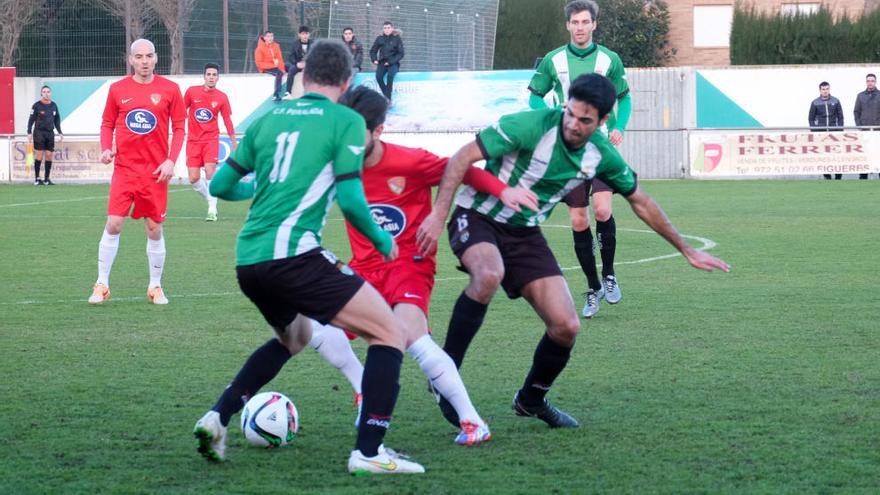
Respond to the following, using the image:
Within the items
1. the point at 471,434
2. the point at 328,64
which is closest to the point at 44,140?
the point at 471,434

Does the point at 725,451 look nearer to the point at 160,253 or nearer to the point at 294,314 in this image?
the point at 294,314

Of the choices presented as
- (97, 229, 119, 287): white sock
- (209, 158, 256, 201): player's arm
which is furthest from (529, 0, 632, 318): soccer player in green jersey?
A: (209, 158, 256, 201): player's arm

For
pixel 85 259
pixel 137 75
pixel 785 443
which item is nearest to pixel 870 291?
pixel 785 443

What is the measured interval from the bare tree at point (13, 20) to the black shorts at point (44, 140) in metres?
5.17

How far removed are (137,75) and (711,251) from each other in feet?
21.9

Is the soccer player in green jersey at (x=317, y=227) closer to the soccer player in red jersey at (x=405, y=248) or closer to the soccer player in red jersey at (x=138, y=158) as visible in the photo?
the soccer player in red jersey at (x=405, y=248)

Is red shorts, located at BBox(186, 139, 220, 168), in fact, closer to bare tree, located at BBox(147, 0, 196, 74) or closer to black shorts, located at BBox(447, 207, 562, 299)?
bare tree, located at BBox(147, 0, 196, 74)

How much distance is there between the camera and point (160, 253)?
10.1m

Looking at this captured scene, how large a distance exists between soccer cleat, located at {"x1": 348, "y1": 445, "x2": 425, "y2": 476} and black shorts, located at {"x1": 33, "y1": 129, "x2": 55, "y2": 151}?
955 inches

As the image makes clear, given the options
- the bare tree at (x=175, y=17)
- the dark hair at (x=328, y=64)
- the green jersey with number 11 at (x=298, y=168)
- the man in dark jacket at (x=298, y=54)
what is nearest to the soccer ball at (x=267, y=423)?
the green jersey with number 11 at (x=298, y=168)

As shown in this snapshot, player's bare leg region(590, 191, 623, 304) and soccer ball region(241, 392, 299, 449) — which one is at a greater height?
player's bare leg region(590, 191, 623, 304)

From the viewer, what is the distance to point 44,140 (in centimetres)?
2791

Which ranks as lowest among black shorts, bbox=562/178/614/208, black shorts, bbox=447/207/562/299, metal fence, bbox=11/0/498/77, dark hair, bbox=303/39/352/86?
black shorts, bbox=447/207/562/299

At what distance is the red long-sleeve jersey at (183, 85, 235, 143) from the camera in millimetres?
17891
